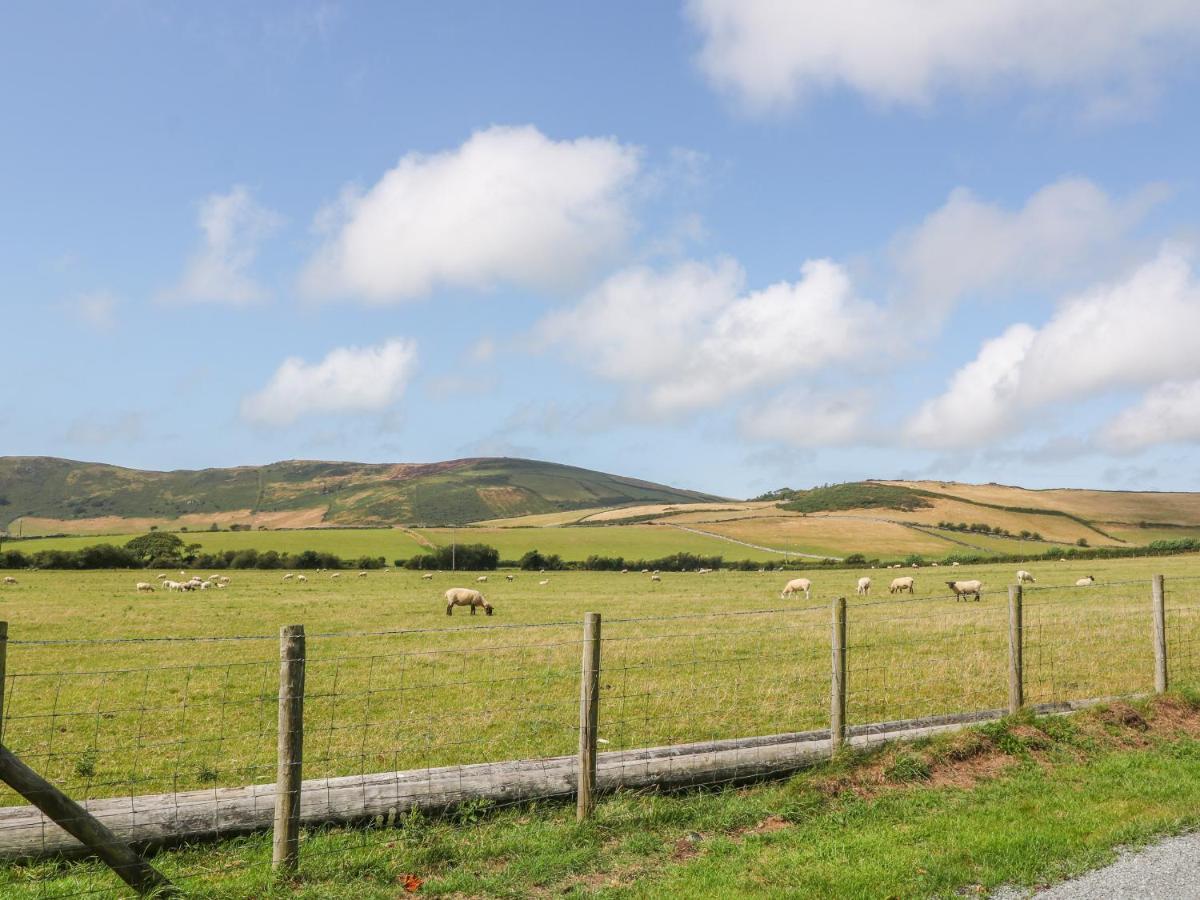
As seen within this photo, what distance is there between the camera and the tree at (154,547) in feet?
268

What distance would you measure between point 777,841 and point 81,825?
604 centimetres

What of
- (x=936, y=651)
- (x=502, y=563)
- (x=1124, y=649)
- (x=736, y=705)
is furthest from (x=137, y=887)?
(x=502, y=563)

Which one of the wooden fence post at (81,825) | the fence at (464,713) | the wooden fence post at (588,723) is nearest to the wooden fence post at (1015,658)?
the fence at (464,713)

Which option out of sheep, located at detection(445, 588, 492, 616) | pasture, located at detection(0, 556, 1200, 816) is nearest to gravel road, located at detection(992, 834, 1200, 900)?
pasture, located at detection(0, 556, 1200, 816)

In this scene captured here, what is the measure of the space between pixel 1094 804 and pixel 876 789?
7.49 ft

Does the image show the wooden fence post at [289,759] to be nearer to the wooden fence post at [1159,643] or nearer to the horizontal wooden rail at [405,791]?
the horizontal wooden rail at [405,791]

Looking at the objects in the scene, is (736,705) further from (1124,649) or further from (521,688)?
(1124,649)

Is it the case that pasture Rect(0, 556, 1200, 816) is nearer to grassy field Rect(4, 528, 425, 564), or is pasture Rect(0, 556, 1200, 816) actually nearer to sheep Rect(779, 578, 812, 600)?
sheep Rect(779, 578, 812, 600)

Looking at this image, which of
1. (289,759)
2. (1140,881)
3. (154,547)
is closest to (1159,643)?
(1140,881)

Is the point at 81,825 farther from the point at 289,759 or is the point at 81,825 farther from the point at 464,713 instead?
the point at 464,713

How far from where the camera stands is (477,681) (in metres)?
14.8

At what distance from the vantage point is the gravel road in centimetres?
685

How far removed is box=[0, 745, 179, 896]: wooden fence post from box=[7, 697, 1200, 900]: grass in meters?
0.36

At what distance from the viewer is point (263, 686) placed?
1798 cm
